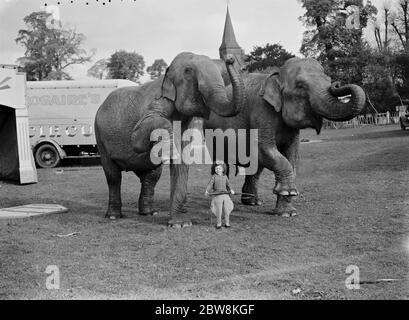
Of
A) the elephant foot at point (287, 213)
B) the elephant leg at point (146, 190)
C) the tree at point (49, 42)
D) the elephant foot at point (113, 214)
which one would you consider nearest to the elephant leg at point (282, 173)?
the elephant foot at point (287, 213)

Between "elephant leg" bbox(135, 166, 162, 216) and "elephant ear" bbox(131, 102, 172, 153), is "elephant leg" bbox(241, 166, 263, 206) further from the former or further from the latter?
"elephant ear" bbox(131, 102, 172, 153)

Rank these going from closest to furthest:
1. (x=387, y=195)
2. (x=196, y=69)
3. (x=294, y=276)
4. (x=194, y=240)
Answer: (x=294, y=276) < (x=194, y=240) < (x=196, y=69) < (x=387, y=195)

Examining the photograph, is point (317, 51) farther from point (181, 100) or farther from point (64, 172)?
point (181, 100)

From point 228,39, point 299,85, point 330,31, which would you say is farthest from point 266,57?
point 299,85

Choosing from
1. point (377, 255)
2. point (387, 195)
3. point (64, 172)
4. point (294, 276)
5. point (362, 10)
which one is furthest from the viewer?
point (362, 10)

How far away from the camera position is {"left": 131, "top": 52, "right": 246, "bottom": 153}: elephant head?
7555mm

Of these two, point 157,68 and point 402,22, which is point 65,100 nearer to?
point 402,22

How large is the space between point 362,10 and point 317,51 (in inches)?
286

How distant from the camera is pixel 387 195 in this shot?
10203 mm

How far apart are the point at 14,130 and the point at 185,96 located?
968 centimetres

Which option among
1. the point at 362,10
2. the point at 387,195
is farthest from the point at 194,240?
the point at 362,10

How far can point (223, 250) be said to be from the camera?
6613mm

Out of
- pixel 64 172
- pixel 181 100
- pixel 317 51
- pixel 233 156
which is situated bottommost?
pixel 64 172

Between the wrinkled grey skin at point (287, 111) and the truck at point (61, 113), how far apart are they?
13.1 meters
